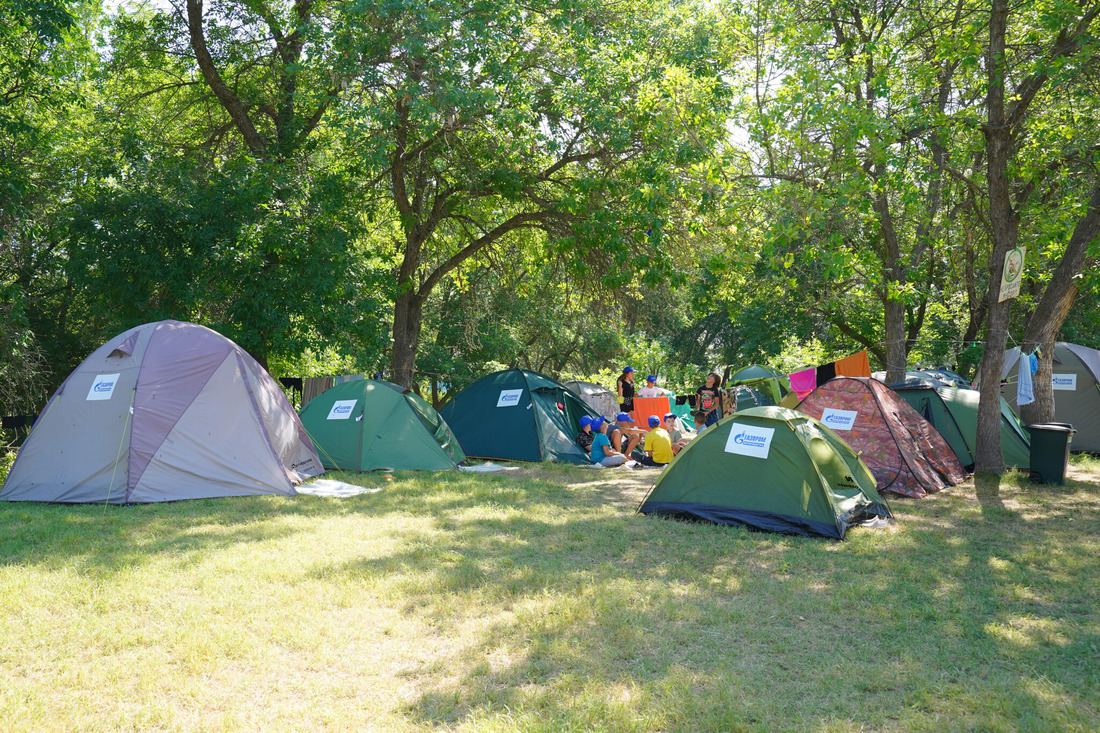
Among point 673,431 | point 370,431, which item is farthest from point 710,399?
point 370,431

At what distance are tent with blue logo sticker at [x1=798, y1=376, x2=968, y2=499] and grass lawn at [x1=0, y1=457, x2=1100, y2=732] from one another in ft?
4.20

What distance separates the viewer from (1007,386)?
13164mm

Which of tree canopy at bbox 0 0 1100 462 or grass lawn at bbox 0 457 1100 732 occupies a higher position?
tree canopy at bbox 0 0 1100 462

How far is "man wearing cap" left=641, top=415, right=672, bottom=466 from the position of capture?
10547 mm

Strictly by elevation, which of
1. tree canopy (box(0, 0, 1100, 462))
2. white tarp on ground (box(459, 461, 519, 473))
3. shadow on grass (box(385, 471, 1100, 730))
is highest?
tree canopy (box(0, 0, 1100, 462))

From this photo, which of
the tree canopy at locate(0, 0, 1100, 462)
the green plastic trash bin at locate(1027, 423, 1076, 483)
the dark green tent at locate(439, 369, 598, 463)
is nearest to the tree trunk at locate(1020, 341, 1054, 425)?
the tree canopy at locate(0, 0, 1100, 462)

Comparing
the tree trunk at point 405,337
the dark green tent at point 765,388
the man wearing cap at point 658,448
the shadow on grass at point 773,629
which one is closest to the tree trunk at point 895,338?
the dark green tent at point 765,388

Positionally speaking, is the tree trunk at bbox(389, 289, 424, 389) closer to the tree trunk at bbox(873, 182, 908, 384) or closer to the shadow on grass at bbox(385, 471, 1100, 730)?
the shadow on grass at bbox(385, 471, 1100, 730)

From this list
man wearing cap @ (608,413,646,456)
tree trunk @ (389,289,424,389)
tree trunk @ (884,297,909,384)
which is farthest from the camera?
tree trunk @ (389,289,424,389)

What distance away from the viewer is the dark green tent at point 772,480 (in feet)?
20.7

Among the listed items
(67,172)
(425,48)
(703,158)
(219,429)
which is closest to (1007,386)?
(703,158)

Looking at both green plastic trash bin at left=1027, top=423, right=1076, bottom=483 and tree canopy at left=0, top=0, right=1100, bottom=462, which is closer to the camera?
green plastic trash bin at left=1027, top=423, right=1076, bottom=483

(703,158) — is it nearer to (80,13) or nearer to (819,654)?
(819,654)

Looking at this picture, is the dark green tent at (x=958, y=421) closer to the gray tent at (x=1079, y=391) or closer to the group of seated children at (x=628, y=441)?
the gray tent at (x=1079, y=391)
